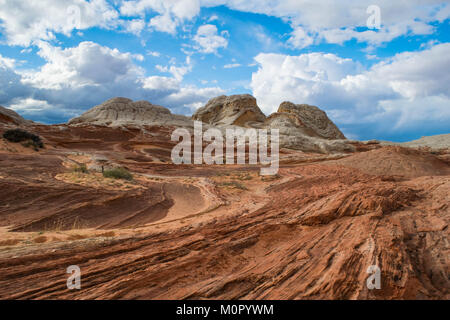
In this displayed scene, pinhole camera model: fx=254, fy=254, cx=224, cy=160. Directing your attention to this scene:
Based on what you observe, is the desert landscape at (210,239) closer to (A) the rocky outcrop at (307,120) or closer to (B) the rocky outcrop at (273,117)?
(B) the rocky outcrop at (273,117)

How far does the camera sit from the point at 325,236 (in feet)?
16.1

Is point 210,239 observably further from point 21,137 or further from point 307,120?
point 307,120

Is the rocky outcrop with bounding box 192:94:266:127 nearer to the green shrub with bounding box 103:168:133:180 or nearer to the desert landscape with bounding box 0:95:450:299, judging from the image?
the green shrub with bounding box 103:168:133:180

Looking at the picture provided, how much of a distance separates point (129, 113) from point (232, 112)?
22214 mm

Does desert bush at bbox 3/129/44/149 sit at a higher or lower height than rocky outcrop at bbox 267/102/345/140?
lower

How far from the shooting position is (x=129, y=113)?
2158 inches

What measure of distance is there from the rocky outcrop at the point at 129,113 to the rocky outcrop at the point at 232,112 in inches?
179

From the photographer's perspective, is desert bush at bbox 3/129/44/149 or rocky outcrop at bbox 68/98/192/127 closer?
desert bush at bbox 3/129/44/149

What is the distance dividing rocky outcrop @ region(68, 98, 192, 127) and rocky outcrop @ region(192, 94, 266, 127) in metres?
4.55

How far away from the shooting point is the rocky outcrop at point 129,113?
2068 inches

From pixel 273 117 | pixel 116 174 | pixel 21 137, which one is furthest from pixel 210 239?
pixel 273 117

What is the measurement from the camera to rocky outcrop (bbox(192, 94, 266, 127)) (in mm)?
51381

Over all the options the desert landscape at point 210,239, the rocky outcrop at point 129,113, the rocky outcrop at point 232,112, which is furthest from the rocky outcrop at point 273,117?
the desert landscape at point 210,239

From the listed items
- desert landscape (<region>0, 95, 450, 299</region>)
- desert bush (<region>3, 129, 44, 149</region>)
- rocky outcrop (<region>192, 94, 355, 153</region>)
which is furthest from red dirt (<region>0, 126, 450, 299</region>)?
rocky outcrop (<region>192, 94, 355, 153</region>)
